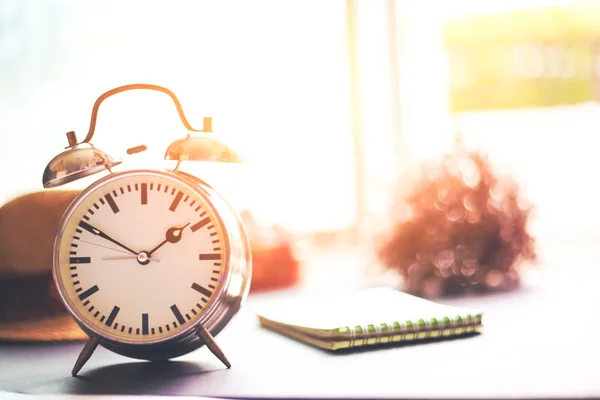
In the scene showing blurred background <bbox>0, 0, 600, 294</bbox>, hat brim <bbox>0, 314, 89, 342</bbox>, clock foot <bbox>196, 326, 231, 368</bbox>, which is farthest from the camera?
blurred background <bbox>0, 0, 600, 294</bbox>

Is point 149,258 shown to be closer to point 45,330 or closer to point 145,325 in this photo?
point 145,325

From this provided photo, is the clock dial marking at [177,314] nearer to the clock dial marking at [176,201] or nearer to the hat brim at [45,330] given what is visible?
the clock dial marking at [176,201]

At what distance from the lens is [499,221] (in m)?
1.19

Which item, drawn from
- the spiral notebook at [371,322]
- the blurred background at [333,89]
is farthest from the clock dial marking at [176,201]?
the blurred background at [333,89]

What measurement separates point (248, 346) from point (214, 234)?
201 mm

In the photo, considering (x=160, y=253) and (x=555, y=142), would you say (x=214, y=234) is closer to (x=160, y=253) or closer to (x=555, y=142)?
(x=160, y=253)

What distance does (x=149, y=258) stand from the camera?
75 cm

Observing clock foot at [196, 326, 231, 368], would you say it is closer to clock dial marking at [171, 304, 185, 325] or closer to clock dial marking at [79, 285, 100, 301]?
clock dial marking at [171, 304, 185, 325]

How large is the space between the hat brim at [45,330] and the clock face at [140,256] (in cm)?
21

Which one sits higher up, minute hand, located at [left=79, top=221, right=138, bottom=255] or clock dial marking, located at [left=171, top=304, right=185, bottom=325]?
minute hand, located at [left=79, top=221, right=138, bottom=255]

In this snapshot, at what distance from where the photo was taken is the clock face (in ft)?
2.41

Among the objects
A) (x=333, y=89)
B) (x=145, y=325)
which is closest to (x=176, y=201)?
(x=145, y=325)

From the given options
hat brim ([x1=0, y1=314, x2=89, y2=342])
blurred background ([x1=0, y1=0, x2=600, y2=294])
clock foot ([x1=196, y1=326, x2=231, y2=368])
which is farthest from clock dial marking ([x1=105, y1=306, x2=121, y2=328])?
blurred background ([x1=0, y1=0, x2=600, y2=294])

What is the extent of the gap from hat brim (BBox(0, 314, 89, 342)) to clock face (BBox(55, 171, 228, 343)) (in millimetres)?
210
